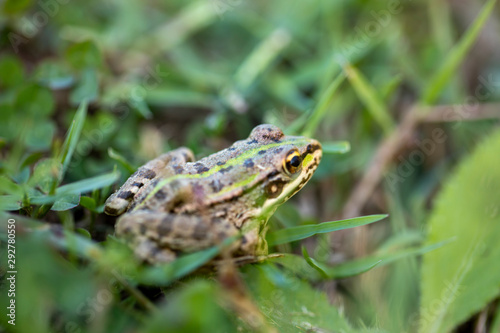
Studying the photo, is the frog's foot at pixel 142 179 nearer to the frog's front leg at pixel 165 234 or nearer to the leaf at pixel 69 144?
the frog's front leg at pixel 165 234

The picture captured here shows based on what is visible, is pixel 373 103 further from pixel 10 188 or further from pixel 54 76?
pixel 10 188

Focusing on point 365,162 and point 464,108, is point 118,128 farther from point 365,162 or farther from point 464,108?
point 464,108

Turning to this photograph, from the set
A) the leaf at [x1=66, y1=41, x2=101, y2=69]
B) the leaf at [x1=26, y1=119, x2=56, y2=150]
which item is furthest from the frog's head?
the leaf at [x1=66, y1=41, x2=101, y2=69]

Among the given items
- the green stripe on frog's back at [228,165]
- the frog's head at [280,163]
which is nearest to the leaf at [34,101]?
the green stripe on frog's back at [228,165]

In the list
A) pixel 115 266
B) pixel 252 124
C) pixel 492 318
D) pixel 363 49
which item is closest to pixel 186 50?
pixel 252 124

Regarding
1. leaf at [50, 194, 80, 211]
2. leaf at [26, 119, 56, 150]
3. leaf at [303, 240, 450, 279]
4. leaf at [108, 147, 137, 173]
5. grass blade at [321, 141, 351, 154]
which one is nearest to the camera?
leaf at [50, 194, 80, 211]

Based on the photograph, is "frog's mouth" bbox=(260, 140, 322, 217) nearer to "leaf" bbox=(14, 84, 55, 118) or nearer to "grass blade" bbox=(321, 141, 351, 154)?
"grass blade" bbox=(321, 141, 351, 154)
